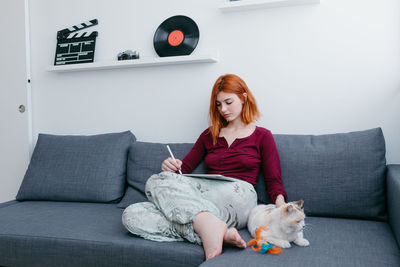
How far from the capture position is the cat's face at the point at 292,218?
4.17 ft

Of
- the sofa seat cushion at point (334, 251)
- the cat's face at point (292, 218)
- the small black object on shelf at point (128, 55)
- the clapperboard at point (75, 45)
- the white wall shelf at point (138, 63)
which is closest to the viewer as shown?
the sofa seat cushion at point (334, 251)

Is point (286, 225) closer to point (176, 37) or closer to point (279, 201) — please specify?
point (279, 201)


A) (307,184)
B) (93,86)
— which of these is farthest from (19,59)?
(307,184)

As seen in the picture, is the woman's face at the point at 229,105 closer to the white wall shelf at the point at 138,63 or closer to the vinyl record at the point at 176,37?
the white wall shelf at the point at 138,63

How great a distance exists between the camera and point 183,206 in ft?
4.57

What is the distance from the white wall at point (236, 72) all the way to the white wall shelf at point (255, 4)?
36 millimetres

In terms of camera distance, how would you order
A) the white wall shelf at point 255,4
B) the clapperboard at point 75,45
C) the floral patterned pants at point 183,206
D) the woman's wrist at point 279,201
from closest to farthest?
the floral patterned pants at point 183,206 < the woman's wrist at point 279,201 < the white wall shelf at point 255,4 < the clapperboard at point 75,45

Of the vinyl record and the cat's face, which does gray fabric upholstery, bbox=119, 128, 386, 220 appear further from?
the vinyl record

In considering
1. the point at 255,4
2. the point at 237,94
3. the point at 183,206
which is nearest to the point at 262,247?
the point at 183,206

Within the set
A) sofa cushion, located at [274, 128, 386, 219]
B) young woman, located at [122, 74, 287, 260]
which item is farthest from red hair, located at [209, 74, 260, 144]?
sofa cushion, located at [274, 128, 386, 219]

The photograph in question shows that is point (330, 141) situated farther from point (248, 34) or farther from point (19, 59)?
point (19, 59)

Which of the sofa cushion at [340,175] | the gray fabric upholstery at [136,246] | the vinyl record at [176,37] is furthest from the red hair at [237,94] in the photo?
the gray fabric upholstery at [136,246]

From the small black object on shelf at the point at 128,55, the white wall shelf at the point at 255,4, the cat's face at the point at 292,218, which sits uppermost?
the white wall shelf at the point at 255,4

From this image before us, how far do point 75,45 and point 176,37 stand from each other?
0.75 m
